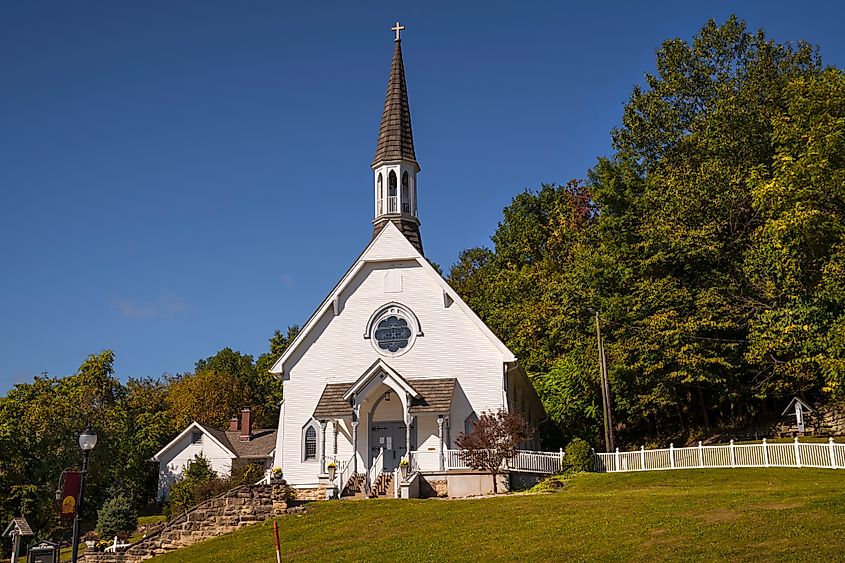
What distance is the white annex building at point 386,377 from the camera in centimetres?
3256

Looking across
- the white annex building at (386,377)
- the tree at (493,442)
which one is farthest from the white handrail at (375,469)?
the tree at (493,442)

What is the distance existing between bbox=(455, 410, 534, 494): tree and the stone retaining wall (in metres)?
6.45

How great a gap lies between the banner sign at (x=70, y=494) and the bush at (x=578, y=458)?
18.2 m

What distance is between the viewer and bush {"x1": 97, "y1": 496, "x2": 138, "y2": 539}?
121 feet

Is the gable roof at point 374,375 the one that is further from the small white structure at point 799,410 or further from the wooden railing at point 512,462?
the small white structure at point 799,410

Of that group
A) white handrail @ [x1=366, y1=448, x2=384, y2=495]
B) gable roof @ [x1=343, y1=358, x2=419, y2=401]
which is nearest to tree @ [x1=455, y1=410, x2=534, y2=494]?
gable roof @ [x1=343, y1=358, x2=419, y2=401]

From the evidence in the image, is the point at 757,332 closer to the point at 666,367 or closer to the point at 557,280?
the point at 666,367

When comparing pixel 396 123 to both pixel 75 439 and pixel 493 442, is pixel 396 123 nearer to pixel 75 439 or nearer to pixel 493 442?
pixel 493 442

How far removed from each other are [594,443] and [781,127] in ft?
60.6

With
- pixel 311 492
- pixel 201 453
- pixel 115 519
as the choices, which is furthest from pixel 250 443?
pixel 311 492

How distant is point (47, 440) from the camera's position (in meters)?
41.7

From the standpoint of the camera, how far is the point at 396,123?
133ft

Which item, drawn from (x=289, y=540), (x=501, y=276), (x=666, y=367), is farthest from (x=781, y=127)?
(x=289, y=540)

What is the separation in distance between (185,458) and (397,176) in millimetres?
22636
